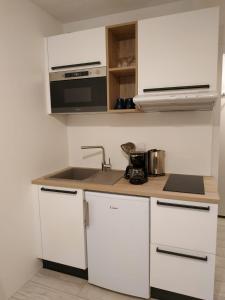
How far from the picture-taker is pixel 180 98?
1.58 meters

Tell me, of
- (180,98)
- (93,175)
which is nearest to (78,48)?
(180,98)

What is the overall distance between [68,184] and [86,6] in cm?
163

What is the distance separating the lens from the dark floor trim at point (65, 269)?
1.99 meters

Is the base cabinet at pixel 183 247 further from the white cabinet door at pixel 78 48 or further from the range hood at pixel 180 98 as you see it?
the white cabinet door at pixel 78 48

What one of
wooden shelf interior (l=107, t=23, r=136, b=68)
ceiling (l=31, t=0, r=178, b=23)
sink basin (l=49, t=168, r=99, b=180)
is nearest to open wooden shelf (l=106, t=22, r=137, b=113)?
wooden shelf interior (l=107, t=23, r=136, b=68)

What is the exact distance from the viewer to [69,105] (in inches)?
82.1

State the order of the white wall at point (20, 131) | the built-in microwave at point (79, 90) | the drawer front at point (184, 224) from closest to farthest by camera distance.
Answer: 1. the drawer front at point (184, 224)
2. the white wall at point (20, 131)
3. the built-in microwave at point (79, 90)

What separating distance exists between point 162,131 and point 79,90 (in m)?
0.87

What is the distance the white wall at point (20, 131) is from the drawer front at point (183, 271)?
1112 millimetres

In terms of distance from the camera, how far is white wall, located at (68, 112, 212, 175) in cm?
200

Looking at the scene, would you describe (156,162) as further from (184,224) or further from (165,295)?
(165,295)

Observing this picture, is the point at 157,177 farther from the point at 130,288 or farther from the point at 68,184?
the point at 130,288

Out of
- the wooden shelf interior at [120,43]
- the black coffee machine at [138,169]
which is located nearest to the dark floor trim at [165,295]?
the black coffee machine at [138,169]

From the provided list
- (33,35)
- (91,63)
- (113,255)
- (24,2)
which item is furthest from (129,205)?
(24,2)
